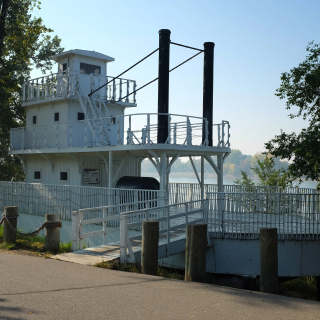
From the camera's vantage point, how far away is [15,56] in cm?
2852

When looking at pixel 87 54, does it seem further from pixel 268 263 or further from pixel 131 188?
pixel 268 263

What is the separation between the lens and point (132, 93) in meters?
24.1

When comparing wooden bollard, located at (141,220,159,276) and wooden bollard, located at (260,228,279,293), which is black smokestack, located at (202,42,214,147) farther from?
wooden bollard, located at (260,228,279,293)

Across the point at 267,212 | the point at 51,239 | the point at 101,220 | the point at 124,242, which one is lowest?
the point at 51,239

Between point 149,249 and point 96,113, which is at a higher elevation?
point 96,113

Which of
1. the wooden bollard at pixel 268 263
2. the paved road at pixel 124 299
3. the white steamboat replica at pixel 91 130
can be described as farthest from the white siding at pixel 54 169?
the wooden bollard at pixel 268 263

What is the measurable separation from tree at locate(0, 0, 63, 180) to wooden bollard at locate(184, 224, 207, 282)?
761 inches

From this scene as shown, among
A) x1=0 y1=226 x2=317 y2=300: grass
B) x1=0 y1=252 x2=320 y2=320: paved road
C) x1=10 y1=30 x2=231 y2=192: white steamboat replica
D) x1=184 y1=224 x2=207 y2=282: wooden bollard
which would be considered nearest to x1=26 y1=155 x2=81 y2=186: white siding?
x1=10 y1=30 x2=231 y2=192: white steamboat replica

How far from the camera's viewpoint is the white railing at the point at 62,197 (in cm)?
1661

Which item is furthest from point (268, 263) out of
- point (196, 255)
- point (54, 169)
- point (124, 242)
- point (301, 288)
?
point (54, 169)

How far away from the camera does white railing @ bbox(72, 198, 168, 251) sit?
1231 centimetres

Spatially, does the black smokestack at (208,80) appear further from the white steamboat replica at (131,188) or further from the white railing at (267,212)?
the white railing at (267,212)

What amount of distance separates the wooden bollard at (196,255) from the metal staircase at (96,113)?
11.4m

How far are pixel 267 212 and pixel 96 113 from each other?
11994 mm
